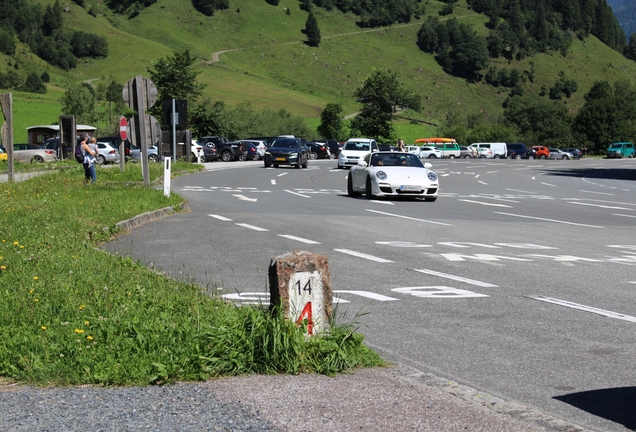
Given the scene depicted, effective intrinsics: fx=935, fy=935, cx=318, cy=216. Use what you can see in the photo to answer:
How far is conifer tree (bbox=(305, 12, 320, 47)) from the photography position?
627ft

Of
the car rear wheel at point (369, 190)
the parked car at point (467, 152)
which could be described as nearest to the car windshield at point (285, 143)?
the car rear wheel at point (369, 190)

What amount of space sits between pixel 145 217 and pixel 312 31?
179m

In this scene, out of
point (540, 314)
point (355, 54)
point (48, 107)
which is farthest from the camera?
point (355, 54)

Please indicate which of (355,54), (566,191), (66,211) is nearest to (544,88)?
(355,54)

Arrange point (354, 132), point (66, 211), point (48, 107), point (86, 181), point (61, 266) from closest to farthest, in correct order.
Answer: point (61, 266) → point (66, 211) → point (86, 181) → point (354, 132) → point (48, 107)

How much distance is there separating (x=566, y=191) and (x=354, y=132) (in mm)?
74282

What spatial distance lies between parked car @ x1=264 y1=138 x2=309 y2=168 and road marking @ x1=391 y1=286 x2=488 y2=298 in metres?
42.5

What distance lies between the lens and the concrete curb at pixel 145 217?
15.6 meters

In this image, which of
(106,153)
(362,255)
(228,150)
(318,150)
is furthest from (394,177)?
(318,150)

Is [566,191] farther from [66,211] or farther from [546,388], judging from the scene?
[546,388]

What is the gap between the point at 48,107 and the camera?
383ft

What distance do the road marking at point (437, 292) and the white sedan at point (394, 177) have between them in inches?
594

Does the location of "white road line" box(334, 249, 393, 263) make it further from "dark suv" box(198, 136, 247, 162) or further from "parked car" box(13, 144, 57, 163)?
"dark suv" box(198, 136, 247, 162)

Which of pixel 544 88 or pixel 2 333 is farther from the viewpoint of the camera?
pixel 544 88
